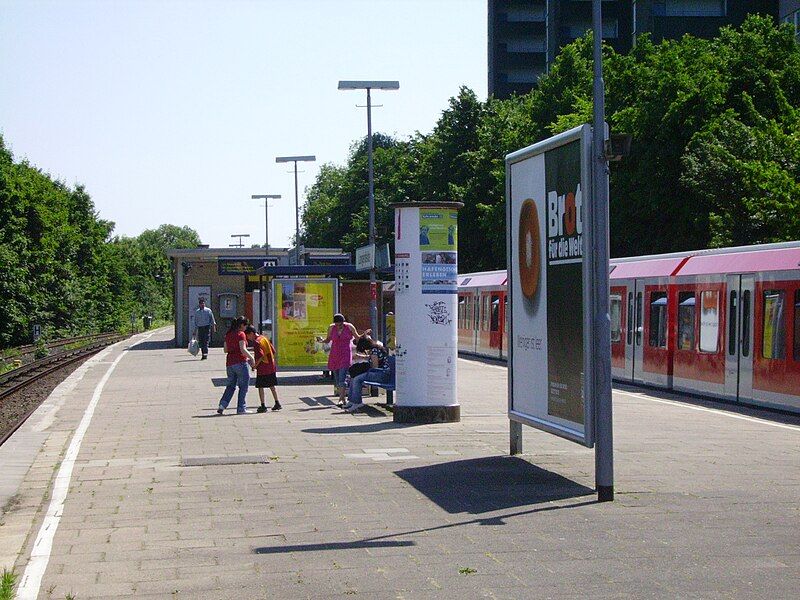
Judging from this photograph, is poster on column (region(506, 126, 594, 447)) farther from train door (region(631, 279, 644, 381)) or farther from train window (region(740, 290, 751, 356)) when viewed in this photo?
train door (region(631, 279, 644, 381))

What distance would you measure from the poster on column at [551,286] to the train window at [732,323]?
9.60 meters

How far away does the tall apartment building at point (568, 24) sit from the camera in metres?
75.2

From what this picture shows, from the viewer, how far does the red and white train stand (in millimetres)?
19969

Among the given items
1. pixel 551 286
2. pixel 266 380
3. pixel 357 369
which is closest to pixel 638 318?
pixel 357 369

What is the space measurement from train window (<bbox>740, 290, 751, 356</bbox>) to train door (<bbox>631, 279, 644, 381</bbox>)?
5.28m

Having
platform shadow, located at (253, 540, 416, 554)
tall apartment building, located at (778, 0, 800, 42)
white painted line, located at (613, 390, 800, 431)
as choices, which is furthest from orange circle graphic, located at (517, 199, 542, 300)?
tall apartment building, located at (778, 0, 800, 42)

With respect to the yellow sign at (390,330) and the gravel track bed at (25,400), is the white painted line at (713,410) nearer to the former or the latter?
the gravel track bed at (25,400)

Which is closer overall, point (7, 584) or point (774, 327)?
point (7, 584)

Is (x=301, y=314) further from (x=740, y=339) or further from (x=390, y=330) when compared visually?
(x=390, y=330)

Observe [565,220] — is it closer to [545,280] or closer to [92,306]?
[545,280]

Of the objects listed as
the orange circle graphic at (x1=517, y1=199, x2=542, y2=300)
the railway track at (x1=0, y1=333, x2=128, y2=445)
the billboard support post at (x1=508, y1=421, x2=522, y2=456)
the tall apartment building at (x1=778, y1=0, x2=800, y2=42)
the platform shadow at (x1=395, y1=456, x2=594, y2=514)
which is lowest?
the railway track at (x1=0, y1=333, x2=128, y2=445)

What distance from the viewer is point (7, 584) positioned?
24.1 ft

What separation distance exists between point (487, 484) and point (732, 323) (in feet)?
38.8

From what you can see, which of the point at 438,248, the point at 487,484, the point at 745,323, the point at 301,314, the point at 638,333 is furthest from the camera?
the point at 638,333
